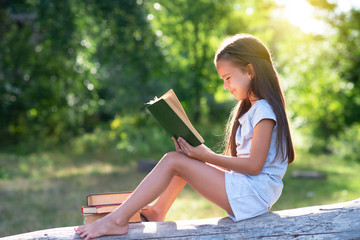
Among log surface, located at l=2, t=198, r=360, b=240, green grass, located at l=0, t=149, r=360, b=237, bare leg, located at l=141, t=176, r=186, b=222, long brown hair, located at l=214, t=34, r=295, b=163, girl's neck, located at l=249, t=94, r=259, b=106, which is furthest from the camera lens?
green grass, located at l=0, t=149, r=360, b=237

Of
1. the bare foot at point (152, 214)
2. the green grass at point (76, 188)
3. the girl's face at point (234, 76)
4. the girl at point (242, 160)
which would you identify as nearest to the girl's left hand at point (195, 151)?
the girl at point (242, 160)

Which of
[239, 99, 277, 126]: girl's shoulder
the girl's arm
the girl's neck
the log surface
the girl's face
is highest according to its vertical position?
the girl's face

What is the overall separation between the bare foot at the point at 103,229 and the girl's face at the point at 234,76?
114 centimetres

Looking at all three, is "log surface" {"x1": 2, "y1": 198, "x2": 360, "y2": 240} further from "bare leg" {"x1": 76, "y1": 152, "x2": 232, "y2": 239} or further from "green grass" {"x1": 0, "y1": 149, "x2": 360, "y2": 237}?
"green grass" {"x1": 0, "y1": 149, "x2": 360, "y2": 237}

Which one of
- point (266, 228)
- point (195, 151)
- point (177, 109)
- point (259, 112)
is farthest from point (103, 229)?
point (259, 112)

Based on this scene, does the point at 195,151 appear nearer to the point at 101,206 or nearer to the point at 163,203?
the point at 163,203

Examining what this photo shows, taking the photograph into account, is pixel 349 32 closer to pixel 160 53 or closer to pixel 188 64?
pixel 188 64

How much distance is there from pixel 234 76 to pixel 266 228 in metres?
0.99

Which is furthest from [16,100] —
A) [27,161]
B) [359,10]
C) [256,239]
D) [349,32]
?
[359,10]

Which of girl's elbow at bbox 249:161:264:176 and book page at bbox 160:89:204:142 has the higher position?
book page at bbox 160:89:204:142

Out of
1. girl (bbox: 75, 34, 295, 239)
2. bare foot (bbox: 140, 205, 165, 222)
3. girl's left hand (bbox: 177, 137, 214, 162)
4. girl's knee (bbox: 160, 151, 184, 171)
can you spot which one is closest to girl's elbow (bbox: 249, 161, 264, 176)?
girl (bbox: 75, 34, 295, 239)

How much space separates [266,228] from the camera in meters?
2.38

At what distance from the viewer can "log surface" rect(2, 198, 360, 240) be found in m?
2.33

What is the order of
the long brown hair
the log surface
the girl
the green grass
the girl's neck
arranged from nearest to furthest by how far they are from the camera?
the log surface < the girl < the long brown hair < the girl's neck < the green grass
